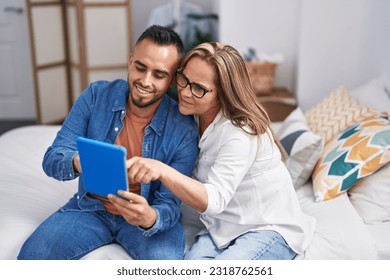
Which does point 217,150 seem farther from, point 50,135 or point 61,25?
point 61,25

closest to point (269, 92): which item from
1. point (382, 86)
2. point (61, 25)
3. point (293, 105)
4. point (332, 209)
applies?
point (293, 105)

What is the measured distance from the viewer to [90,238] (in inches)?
60.6

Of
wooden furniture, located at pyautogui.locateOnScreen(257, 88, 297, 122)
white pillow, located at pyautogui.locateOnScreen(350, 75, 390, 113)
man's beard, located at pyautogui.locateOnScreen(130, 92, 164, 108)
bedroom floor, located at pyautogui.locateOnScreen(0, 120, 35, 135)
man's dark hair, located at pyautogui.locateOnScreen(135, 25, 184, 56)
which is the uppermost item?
man's dark hair, located at pyautogui.locateOnScreen(135, 25, 184, 56)

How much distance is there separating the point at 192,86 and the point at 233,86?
0.41 ft

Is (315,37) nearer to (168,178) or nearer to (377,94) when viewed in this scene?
(377,94)

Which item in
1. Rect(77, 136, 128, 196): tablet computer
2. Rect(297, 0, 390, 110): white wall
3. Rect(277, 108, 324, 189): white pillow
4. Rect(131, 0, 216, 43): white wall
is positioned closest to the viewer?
Rect(77, 136, 128, 196): tablet computer

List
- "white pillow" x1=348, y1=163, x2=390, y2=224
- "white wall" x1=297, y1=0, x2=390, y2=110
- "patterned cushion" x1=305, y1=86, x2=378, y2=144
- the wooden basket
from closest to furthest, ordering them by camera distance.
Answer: "white pillow" x1=348, y1=163, x2=390, y2=224 → "patterned cushion" x1=305, y1=86, x2=378, y2=144 → "white wall" x1=297, y1=0, x2=390, y2=110 → the wooden basket

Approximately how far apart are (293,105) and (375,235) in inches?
67.1

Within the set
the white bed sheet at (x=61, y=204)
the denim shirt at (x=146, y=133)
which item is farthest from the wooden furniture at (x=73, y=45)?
the denim shirt at (x=146, y=133)

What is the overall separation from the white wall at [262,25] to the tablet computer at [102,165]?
2.52 metres

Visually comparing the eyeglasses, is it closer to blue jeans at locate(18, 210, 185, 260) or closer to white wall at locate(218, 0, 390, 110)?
blue jeans at locate(18, 210, 185, 260)

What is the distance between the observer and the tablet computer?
1.19 m

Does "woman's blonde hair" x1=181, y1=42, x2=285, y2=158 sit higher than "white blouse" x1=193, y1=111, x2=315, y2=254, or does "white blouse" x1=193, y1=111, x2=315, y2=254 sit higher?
"woman's blonde hair" x1=181, y1=42, x2=285, y2=158

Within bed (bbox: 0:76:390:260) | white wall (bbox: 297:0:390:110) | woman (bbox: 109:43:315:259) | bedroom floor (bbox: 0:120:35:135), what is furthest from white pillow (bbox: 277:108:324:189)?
bedroom floor (bbox: 0:120:35:135)
